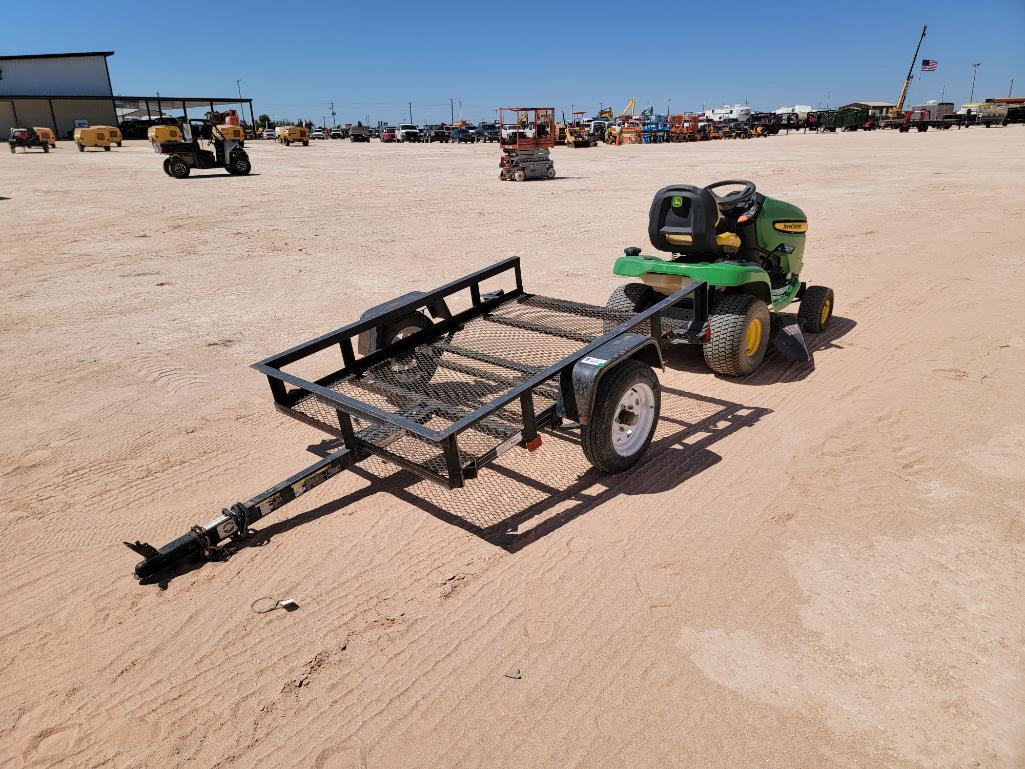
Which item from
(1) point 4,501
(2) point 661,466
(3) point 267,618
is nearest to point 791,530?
(2) point 661,466

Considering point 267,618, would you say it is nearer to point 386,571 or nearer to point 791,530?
point 386,571

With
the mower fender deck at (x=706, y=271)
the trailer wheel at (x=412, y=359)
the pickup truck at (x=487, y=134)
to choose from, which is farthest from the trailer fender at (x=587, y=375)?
the pickup truck at (x=487, y=134)

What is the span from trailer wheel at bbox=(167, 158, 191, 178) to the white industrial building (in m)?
33.8

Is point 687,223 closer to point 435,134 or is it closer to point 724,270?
point 724,270

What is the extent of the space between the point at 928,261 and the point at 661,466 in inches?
284

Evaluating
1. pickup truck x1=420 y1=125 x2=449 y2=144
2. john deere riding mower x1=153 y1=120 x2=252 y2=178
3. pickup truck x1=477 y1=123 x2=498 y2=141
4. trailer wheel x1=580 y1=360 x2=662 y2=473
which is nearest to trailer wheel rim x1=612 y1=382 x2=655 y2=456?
trailer wheel x1=580 y1=360 x2=662 y2=473

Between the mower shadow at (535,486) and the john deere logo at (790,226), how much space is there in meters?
2.39

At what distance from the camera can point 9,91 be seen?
51031 mm

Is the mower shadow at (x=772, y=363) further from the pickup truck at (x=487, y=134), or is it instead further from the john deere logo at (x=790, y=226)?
the pickup truck at (x=487, y=134)

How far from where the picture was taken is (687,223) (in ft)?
17.6

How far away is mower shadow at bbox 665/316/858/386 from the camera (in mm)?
5441

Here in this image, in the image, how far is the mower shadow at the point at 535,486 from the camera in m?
3.57

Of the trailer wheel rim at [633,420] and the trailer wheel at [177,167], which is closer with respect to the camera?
the trailer wheel rim at [633,420]

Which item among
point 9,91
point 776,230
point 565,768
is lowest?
point 565,768
